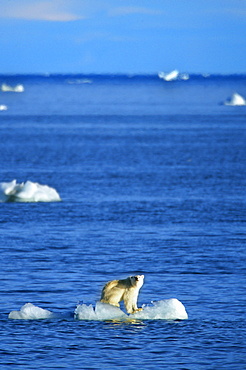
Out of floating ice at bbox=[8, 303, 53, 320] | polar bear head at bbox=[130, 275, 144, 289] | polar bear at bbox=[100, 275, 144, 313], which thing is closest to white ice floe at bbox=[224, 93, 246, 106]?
floating ice at bbox=[8, 303, 53, 320]

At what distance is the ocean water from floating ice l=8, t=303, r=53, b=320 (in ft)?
0.13

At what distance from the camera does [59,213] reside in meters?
37.7

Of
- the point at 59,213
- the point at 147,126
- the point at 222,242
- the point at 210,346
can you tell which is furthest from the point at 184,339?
the point at 147,126

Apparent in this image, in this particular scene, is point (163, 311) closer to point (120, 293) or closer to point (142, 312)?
point (142, 312)

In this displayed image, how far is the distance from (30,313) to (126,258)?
8745 mm

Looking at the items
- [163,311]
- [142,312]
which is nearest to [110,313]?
[142,312]

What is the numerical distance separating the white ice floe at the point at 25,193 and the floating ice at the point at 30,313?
2049 centimetres

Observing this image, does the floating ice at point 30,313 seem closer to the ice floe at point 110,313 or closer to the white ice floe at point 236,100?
the ice floe at point 110,313

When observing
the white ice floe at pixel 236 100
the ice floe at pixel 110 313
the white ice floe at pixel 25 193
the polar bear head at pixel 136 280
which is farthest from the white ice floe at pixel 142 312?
the white ice floe at pixel 236 100

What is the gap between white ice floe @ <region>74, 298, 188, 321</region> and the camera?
63.4 ft

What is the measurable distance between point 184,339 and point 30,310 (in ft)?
11.1

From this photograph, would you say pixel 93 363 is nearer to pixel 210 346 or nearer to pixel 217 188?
pixel 210 346

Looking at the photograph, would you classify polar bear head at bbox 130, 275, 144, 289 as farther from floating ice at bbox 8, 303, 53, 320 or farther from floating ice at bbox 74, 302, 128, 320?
floating ice at bbox 8, 303, 53, 320

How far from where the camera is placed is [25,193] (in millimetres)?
40469
